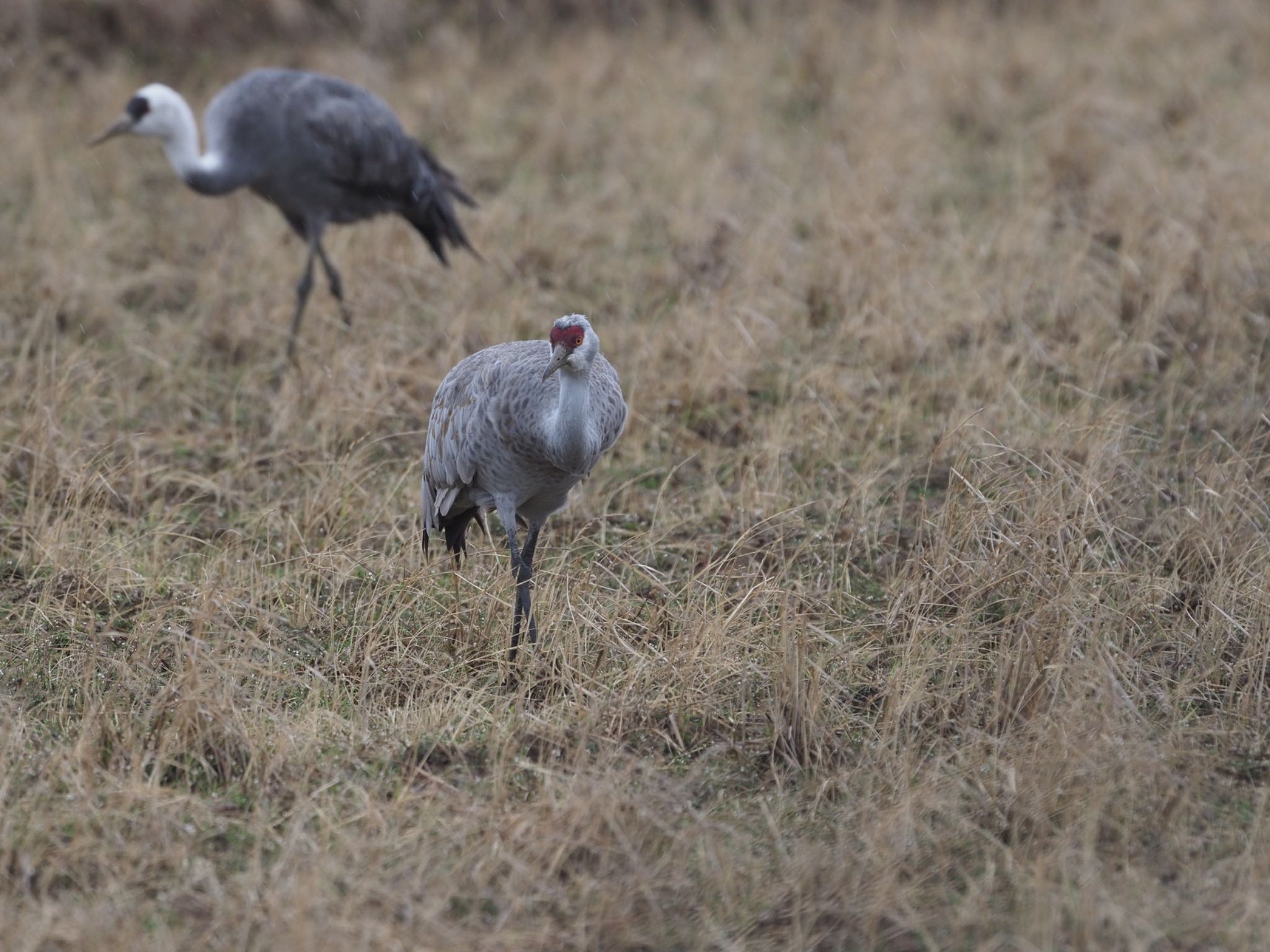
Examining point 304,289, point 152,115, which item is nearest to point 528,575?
point 304,289

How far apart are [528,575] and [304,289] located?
2.59m

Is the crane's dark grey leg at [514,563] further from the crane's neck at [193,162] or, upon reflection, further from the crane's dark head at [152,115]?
the crane's dark head at [152,115]

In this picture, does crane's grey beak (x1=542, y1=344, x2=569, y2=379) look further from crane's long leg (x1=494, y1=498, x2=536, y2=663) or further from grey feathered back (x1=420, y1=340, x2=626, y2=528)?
crane's long leg (x1=494, y1=498, x2=536, y2=663)

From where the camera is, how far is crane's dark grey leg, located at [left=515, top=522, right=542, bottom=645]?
418 centimetres

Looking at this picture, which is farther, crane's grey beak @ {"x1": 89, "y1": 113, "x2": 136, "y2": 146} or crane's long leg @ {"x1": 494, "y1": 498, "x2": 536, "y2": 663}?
crane's grey beak @ {"x1": 89, "y1": 113, "x2": 136, "y2": 146}

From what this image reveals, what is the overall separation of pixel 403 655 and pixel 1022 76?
22.3 ft

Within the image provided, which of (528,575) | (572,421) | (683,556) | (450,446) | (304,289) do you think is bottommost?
(683,556)

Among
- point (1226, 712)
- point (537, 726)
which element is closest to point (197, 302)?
point (537, 726)

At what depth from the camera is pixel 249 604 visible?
4.15 metres

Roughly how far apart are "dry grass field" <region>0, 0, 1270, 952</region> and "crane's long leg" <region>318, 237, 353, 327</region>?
9 centimetres

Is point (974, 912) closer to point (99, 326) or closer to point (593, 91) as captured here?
point (99, 326)

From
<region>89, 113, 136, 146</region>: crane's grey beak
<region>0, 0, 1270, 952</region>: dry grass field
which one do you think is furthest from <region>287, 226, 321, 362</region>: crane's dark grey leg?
<region>89, 113, 136, 146</region>: crane's grey beak

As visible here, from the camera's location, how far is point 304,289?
251 inches

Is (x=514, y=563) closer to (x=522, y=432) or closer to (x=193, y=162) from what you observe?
(x=522, y=432)
